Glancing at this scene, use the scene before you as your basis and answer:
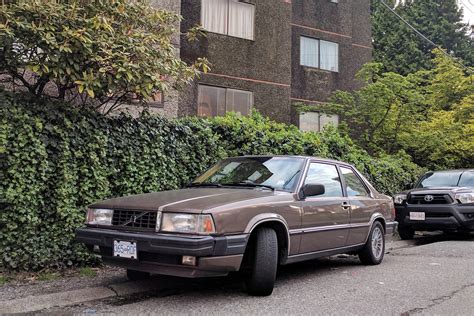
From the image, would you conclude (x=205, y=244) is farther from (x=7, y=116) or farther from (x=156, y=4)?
(x=156, y=4)

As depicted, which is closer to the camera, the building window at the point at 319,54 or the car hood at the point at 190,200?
the car hood at the point at 190,200

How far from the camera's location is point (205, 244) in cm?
446

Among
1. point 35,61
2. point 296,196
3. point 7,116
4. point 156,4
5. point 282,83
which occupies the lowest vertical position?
point 296,196

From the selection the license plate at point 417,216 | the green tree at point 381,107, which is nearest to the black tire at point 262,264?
the license plate at point 417,216

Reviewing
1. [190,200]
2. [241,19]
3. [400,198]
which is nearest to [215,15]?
[241,19]

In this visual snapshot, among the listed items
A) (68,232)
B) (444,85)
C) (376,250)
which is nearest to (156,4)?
(68,232)

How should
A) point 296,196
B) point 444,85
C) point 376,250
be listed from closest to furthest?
point 296,196, point 376,250, point 444,85

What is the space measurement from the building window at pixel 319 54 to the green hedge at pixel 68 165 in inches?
405

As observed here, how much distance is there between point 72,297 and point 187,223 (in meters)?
1.63

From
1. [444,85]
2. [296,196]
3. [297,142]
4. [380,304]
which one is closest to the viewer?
[380,304]

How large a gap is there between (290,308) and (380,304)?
0.97m

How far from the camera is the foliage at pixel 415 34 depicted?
31.4 metres

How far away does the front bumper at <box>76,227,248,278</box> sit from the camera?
14.6ft

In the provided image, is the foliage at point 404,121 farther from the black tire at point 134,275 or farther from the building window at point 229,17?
the black tire at point 134,275
